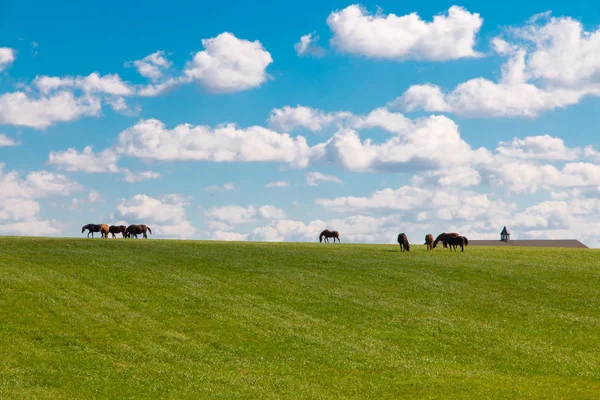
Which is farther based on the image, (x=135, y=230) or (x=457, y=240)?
(x=135, y=230)

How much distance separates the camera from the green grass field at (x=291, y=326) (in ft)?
82.7

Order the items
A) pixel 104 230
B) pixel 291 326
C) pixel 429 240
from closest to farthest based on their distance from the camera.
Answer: pixel 291 326, pixel 429 240, pixel 104 230

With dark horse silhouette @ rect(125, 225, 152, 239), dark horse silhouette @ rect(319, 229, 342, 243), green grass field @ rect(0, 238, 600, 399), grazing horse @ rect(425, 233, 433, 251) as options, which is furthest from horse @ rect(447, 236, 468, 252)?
dark horse silhouette @ rect(125, 225, 152, 239)

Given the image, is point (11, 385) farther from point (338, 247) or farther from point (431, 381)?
point (338, 247)

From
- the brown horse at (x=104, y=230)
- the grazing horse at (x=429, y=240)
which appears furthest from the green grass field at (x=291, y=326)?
the brown horse at (x=104, y=230)

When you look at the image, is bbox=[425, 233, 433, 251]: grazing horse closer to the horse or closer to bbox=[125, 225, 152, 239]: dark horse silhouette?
the horse

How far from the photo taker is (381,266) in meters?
50.1

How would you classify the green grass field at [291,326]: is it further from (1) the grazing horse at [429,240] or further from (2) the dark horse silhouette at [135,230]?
(2) the dark horse silhouette at [135,230]

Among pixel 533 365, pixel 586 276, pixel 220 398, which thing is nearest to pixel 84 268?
pixel 220 398

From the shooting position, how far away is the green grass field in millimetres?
25203

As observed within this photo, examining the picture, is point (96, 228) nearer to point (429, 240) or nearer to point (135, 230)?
point (135, 230)

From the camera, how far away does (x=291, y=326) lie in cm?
3312

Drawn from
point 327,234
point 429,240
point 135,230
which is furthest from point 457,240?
point 135,230

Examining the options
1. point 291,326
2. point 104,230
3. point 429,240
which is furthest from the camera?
point 104,230
